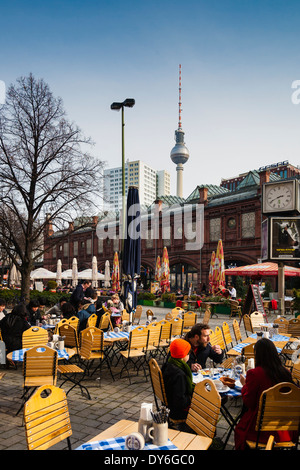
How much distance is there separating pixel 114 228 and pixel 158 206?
948 cm

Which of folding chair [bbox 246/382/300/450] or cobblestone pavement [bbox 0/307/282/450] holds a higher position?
folding chair [bbox 246/382/300/450]

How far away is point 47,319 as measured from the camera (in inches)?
375

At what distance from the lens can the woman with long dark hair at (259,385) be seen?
11.4ft

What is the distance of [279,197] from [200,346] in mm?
12393

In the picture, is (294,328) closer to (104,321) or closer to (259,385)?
(104,321)

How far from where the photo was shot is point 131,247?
10.6 metres

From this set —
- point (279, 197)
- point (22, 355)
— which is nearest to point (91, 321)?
point (22, 355)

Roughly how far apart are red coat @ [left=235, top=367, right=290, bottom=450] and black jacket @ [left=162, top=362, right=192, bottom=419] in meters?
0.65

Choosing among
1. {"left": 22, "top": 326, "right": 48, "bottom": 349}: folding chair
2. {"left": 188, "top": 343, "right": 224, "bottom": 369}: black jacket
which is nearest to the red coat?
{"left": 188, "top": 343, "right": 224, "bottom": 369}: black jacket

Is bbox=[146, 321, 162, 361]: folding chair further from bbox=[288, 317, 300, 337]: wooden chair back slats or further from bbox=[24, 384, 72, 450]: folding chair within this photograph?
bbox=[24, 384, 72, 450]: folding chair

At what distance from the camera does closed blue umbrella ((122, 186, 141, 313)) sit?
10.5 metres
